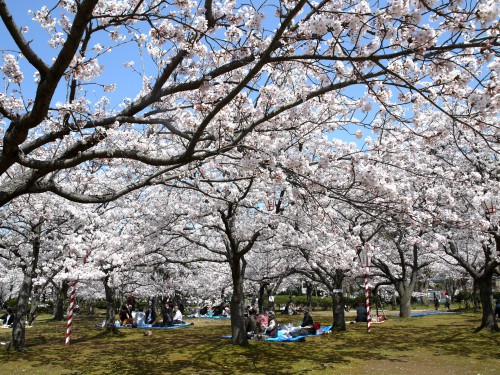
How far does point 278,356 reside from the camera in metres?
10.9

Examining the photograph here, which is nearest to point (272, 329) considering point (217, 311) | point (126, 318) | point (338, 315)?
point (338, 315)

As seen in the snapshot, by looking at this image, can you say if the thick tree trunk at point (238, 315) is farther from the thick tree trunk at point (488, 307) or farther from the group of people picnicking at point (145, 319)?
the group of people picnicking at point (145, 319)

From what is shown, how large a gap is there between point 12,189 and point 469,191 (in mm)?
12129

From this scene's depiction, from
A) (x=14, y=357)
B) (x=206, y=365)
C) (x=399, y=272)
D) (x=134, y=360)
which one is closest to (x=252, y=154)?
(x=206, y=365)

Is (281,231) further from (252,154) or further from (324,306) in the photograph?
(324,306)

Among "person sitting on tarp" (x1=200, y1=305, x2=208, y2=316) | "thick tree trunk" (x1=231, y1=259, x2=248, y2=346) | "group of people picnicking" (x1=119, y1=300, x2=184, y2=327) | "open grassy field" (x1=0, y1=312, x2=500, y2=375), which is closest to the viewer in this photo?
"open grassy field" (x1=0, y1=312, x2=500, y2=375)

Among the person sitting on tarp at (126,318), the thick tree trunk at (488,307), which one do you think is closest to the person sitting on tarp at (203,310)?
the person sitting on tarp at (126,318)

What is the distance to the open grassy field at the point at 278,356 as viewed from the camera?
9.07 metres

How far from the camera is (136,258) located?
43.1ft

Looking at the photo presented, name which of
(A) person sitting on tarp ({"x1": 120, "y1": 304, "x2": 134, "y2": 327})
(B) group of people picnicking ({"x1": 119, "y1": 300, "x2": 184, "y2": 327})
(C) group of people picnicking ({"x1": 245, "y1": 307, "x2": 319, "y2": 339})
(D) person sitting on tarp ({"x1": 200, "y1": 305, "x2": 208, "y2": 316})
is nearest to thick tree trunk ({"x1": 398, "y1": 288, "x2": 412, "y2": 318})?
(C) group of people picnicking ({"x1": 245, "y1": 307, "x2": 319, "y2": 339})

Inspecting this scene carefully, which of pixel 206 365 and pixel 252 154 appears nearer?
pixel 252 154

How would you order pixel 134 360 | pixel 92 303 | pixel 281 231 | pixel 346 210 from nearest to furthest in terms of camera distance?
pixel 134 360 < pixel 281 231 < pixel 346 210 < pixel 92 303

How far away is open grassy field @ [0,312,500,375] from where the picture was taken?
29.8ft

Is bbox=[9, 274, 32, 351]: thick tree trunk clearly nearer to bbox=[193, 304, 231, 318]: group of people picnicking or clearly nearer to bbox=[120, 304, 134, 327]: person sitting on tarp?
bbox=[120, 304, 134, 327]: person sitting on tarp
